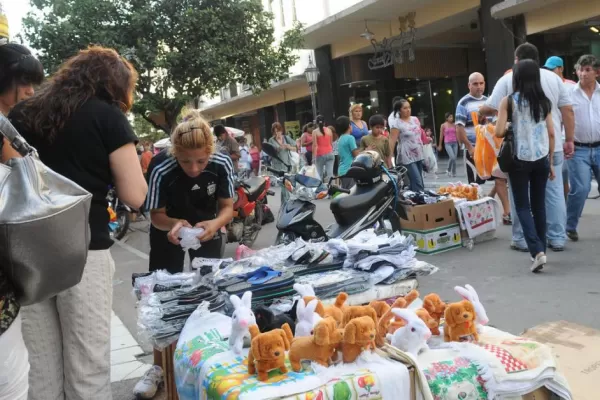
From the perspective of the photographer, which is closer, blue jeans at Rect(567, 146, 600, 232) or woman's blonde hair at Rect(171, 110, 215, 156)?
woman's blonde hair at Rect(171, 110, 215, 156)

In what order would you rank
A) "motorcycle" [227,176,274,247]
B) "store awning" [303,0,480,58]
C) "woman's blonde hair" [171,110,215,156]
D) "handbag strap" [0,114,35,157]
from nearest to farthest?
"handbag strap" [0,114,35,157]
"woman's blonde hair" [171,110,215,156]
"motorcycle" [227,176,274,247]
"store awning" [303,0,480,58]

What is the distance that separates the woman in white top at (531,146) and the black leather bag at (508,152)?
0.02 meters

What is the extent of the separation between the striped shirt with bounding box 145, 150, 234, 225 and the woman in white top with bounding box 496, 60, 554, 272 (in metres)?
2.76

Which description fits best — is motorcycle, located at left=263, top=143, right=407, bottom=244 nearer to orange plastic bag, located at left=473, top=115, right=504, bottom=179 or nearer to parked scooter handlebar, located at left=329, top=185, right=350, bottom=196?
parked scooter handlebar, located at left=329, top=185, right=350, bottom=196

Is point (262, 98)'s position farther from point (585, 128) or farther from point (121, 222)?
point (585, 128)

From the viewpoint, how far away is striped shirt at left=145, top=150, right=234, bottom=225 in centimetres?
315

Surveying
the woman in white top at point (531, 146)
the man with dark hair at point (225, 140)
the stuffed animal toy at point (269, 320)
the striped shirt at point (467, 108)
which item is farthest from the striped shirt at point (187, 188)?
the man with dark hair at point (225, 140)

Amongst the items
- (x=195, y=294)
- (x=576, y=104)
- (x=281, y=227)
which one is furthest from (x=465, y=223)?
(x=195, y=294)

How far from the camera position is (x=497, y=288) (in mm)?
4570

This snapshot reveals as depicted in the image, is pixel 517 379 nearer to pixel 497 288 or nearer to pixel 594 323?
pixel 594 323

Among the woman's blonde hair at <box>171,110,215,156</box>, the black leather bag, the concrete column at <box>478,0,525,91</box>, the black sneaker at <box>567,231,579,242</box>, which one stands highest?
the concrete column at <box>478,0,525,91</box>

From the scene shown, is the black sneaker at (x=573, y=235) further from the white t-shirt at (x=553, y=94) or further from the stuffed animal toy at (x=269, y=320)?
the stuffed animal toy at (x=269, y=320)

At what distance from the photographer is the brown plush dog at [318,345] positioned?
71.5 inches

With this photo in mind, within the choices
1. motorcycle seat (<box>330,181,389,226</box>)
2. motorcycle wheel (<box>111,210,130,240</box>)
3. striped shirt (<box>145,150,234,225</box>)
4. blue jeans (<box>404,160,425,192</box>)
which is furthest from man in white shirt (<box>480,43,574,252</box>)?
motorcycle wheel (<box>111,210,130,240</box>)
